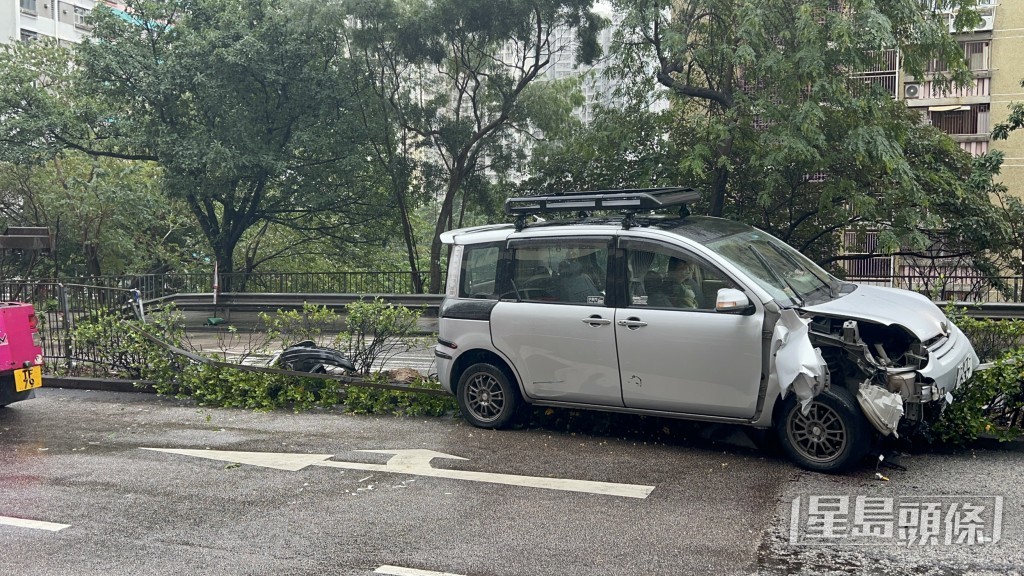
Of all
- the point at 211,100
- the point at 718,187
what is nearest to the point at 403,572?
the point at 718,187

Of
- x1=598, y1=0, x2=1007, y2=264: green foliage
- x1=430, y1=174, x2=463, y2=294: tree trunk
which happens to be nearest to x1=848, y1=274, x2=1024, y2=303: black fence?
x1=598, y1=0, x2=1007, y2=264: green foliage

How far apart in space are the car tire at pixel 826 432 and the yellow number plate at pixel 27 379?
301 inches

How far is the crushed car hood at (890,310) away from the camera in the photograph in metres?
6.46

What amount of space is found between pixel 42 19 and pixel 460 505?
62.7 metres

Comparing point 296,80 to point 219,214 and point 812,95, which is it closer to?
point 219,214

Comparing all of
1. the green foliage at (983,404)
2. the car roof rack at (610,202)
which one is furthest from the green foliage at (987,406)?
the car roof rack at (610,202)

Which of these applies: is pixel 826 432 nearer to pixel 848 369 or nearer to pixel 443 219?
pixel 848 369

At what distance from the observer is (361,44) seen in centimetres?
2097

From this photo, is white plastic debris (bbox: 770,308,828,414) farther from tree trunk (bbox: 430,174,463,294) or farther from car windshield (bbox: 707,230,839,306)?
tree trunk (bbox: 430,174,463,294)

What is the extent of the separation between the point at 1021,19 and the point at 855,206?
28823 millimetres

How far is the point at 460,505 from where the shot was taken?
6090 mm

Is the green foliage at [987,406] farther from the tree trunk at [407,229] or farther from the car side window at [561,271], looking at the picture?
the tree trunk at [407,229]

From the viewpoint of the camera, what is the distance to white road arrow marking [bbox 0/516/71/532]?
5794 millimetres

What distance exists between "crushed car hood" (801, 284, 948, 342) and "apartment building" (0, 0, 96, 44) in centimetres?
5600
